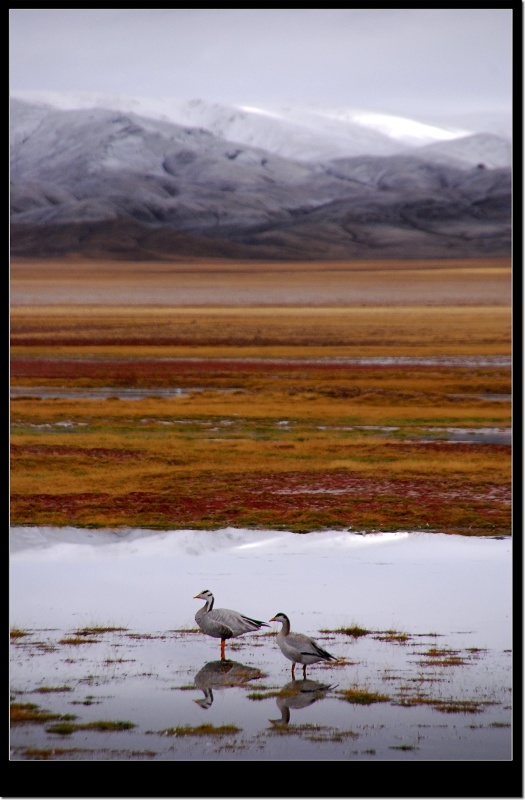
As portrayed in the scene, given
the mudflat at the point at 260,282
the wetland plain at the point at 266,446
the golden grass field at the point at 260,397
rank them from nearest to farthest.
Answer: the wetland plain at the point at 266,446, the golden grass field at the point at 260,397, the mudflat at the point at 260,282

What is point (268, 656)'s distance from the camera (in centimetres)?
748

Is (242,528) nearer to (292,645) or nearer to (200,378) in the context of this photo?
(292,645)

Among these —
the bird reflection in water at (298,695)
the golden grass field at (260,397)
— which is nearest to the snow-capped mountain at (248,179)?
the golden grass field at (260,397)

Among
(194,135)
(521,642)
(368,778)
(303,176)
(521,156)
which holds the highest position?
(303,176)

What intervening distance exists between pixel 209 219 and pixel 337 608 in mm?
36732

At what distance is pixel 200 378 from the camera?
31.7m

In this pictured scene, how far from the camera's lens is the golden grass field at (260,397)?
50.0 feet

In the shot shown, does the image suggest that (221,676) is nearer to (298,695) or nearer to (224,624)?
(224,624)

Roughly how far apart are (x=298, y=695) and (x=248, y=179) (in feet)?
62.0

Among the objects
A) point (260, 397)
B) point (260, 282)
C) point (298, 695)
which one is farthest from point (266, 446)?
point (260, 282)

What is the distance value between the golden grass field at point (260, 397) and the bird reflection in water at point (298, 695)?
661 cm

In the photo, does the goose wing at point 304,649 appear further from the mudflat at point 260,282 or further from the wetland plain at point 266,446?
the mudflat at point 260,282

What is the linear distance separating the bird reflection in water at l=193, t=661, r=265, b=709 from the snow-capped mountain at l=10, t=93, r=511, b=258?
456 cm

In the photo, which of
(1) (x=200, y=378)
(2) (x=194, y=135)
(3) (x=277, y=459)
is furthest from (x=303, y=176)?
(2) (x=194, y=135)
